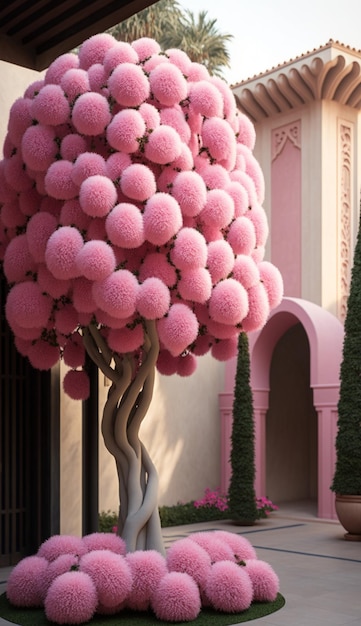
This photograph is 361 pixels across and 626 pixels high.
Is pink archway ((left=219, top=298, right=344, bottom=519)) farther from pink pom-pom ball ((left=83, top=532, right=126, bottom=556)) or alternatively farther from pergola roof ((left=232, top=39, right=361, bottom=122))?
pink pom-pom ball ((left=83, top=532, right=126, bottom=556))

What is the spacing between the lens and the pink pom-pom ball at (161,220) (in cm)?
639

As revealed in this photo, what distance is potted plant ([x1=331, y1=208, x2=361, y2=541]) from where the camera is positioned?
11508mm

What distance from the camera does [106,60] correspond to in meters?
6.95

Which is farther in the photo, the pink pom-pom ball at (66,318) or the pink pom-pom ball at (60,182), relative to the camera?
the pink pom-pom ball at (66,318)

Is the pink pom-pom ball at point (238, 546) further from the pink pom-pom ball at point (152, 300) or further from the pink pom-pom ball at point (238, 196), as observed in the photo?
the pink pom-pom ball at point (238, 196)

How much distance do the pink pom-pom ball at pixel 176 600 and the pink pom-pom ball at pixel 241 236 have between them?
279 cm

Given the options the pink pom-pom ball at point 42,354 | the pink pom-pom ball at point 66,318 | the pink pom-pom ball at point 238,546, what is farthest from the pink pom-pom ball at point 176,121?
the pink pom-pom ball at point 238,546

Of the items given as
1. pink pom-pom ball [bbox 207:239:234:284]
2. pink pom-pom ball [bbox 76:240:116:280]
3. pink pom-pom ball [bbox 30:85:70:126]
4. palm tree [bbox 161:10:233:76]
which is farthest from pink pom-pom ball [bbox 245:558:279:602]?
palm tree [bbox 161:10:233:76]

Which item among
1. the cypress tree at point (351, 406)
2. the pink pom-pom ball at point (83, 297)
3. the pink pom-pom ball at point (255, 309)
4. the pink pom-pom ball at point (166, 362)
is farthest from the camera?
the cypress tree at point (351, 406)

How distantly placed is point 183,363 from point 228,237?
62.1 inches

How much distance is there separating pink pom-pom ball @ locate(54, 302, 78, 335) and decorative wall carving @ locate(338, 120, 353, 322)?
1015 centimetres

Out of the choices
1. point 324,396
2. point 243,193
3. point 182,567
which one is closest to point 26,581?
point 182,567

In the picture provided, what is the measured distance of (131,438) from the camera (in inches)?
292

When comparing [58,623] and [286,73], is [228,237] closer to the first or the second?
[58,623]
